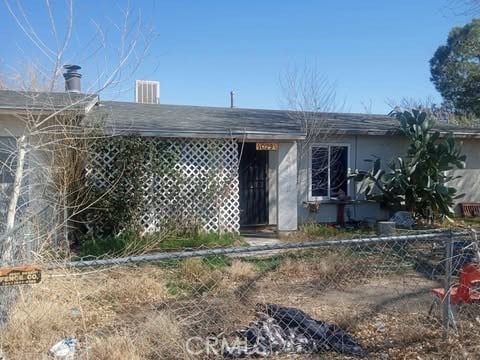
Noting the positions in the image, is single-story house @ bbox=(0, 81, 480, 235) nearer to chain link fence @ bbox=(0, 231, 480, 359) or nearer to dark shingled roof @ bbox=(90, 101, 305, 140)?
dark shingled roof @ bbox=(90, 101, 305, 140)

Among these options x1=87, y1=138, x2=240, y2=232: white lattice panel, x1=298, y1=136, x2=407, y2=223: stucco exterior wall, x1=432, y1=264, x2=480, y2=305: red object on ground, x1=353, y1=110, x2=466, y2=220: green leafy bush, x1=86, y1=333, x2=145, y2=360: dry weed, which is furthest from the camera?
x1=298, y1=136, x2=407, y2=223: stucco exterior wall

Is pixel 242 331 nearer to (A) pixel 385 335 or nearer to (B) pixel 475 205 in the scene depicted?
(A) pixel 385 335

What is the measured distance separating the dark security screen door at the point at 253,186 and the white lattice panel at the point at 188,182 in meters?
1.90

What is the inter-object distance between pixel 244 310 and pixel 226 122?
7687mm

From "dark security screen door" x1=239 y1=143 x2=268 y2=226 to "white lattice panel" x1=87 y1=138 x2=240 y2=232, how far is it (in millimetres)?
1899

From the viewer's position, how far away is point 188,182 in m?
9.96

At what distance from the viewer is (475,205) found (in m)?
14.1

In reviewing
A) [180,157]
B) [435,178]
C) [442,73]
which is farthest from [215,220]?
[442,73]

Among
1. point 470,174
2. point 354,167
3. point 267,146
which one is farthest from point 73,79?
point 470,174

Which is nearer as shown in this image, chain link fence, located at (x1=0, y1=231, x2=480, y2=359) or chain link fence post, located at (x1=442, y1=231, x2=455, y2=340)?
chain link fence, located at (x1=0, y1=231, x2=480, y2=359)

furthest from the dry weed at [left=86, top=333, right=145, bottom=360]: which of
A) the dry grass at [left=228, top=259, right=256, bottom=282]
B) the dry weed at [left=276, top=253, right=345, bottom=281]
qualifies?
the dry weed at [left=276, top=253, right=345, bottom=281]

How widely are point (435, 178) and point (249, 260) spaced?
633 centimetres

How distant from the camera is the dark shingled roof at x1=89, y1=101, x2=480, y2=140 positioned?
986cm

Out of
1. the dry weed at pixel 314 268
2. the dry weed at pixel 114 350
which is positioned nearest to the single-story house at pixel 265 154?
the dry weed at pixel 314 268
